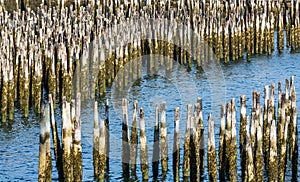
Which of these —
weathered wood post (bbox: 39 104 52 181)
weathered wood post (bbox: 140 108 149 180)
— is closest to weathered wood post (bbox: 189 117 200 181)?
weathered wood post (bbox: 140 108 149 180)

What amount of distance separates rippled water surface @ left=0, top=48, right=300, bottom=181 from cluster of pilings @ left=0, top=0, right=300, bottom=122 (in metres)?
0.86

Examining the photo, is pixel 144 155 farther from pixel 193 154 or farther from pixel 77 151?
pixel 77 151

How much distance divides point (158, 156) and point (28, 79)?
9.39 meters

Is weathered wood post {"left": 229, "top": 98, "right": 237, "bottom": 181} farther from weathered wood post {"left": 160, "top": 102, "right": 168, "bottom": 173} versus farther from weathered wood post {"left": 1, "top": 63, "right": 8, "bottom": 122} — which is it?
weathered wood post {"left": 1, "top": 63, "right": 8, "bottom": 122}

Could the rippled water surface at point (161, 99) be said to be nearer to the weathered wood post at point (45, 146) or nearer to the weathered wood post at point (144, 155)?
the weathered wood post at point (144, 155)

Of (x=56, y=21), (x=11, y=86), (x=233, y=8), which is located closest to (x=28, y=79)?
(x=11, y=86)

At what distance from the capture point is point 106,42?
114ft

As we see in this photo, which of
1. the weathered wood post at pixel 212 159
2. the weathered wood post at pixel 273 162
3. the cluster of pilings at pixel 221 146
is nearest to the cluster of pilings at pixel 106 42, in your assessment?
the cluster of pilings at pixel 221 146

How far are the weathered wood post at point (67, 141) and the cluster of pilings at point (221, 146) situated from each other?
3.39 feet

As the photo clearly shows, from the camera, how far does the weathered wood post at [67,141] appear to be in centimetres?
1955

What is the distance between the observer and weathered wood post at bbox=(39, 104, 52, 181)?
1906cm

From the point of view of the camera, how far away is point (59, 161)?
2141 centimetres

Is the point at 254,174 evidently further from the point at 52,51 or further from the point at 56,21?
the point at 56,21

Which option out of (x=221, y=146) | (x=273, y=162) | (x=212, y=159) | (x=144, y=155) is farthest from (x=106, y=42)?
(x=273, y=162)
